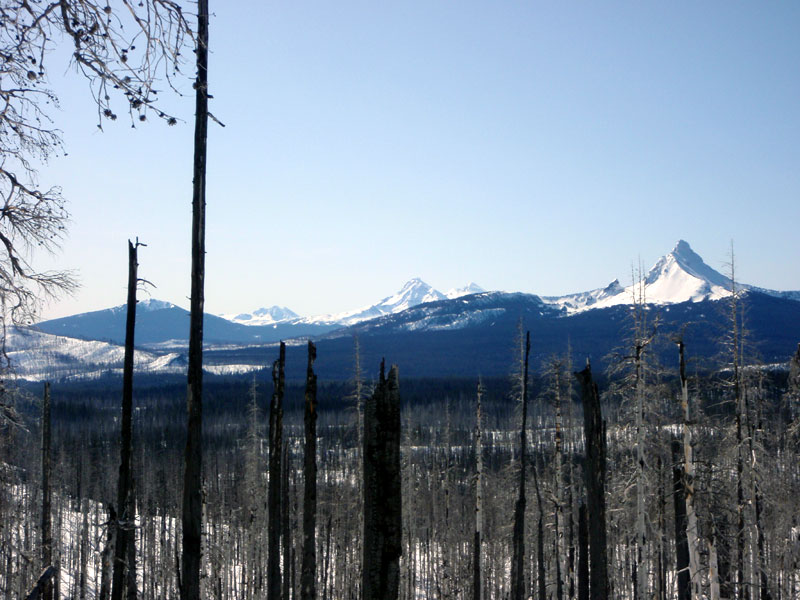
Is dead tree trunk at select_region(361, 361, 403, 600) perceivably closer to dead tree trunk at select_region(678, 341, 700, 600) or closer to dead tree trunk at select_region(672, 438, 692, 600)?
dead tree trunk at select_region(678, 341, 700, 600)

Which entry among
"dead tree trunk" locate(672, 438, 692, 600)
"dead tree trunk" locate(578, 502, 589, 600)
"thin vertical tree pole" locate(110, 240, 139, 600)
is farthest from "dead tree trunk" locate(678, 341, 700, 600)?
"thin vertical tree pole" locate(110, 240, 139, 600)

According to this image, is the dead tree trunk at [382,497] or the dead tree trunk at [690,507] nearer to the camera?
the dead tree trunk at [382,497]

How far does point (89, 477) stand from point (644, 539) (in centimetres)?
A: 7116

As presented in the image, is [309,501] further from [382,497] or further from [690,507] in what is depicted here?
[382,497]

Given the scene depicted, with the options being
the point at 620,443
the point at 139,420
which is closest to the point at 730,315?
the point at 620,443

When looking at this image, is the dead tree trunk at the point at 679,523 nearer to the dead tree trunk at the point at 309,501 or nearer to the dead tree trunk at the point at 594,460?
the dead tree trunk at the point at 594,460

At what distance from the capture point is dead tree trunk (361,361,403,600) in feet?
15.0

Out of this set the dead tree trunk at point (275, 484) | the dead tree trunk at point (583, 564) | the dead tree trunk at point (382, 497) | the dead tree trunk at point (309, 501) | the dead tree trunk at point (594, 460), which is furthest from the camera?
the dead tree trunk at point (583, 564)

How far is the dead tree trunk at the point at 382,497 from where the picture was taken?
456cm

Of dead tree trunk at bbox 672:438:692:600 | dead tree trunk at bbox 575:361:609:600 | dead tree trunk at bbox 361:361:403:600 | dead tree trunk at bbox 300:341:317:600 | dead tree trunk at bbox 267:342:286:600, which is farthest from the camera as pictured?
dead tree trunk at bbox 672:438:692:600

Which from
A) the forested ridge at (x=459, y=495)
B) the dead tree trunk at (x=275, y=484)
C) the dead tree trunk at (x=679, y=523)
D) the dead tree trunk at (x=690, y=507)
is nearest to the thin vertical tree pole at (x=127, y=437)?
the forested ridge at (x=459, y=495)

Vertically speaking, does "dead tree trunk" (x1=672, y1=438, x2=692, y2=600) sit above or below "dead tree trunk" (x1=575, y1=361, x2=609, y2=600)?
below

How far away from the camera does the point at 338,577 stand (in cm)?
4150

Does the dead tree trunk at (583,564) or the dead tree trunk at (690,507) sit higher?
the dead tree trunk at (690,507)
